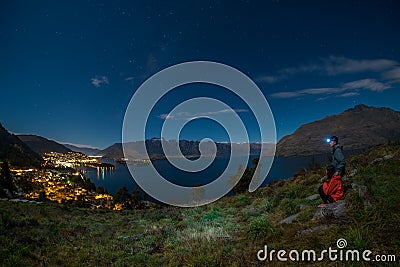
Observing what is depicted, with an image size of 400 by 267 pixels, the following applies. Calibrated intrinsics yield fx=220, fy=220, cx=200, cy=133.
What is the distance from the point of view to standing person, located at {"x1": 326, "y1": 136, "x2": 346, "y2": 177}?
7659 millimetres

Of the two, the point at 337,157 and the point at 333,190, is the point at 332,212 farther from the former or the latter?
the point at 337,157

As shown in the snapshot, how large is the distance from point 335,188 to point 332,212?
156 centimetres

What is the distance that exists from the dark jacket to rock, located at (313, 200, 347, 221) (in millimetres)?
1383

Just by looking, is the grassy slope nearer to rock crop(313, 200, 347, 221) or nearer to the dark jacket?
rock crop(313, 200, 347, 221)

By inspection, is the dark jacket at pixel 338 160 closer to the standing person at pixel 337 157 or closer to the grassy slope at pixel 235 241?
the standing person at pixel 337 157

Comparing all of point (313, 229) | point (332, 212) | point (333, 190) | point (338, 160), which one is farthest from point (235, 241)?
point (338, 160)

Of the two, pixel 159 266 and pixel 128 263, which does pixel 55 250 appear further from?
pixel 159 266

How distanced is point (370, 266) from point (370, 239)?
0.76 metres

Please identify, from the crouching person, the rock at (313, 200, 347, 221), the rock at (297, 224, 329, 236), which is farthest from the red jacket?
the rock at (297, 224, 329, 236)

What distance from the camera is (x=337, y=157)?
7.84 metres

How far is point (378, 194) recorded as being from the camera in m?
7.34

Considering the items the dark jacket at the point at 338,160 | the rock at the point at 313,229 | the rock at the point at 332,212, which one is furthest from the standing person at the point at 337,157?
the rock at the point at 313,229

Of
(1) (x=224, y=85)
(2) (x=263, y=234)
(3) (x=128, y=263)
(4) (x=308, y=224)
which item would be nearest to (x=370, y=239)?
(4) (x=308, y=224)

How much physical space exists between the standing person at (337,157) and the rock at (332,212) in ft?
4.52
